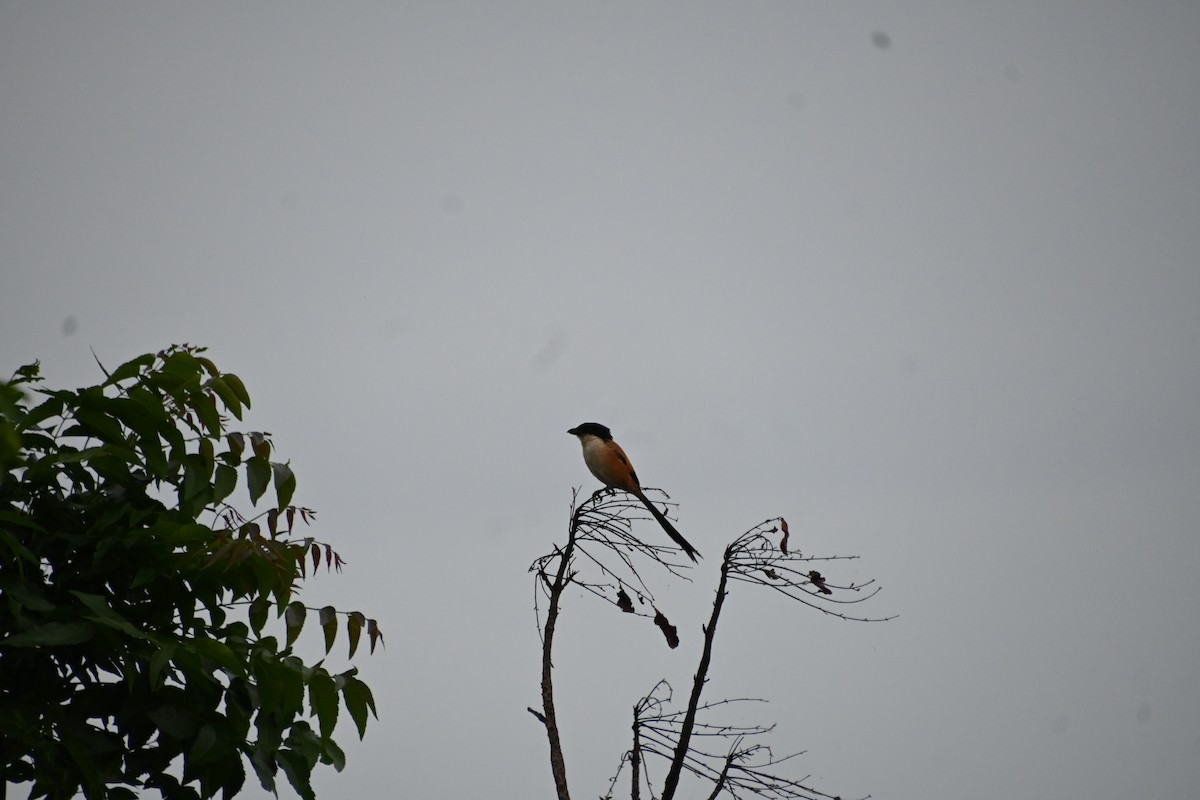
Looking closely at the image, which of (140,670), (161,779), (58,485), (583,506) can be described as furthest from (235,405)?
(583,506)

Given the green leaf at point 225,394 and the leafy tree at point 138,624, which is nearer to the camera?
the leafy tree at point 138,624

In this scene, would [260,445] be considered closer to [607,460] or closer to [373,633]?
[373,633]

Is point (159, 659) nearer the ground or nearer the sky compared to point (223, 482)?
nearer the ground

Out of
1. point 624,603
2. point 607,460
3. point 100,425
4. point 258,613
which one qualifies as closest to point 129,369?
point 100,425

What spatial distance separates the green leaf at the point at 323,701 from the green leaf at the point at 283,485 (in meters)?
0.57

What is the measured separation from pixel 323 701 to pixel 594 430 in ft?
18.7

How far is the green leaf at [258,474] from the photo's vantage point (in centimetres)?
303

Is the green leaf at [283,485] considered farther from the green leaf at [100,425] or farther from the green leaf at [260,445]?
the green leaf at [100,425]

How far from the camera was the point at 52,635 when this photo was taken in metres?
2.27

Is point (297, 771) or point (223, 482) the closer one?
point (297, 771)

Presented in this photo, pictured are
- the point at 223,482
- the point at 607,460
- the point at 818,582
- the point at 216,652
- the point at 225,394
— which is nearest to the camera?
the point at 216,652

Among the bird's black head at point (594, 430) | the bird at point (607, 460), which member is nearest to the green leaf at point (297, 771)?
the bird at point (607, 460)

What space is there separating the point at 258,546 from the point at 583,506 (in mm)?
1603

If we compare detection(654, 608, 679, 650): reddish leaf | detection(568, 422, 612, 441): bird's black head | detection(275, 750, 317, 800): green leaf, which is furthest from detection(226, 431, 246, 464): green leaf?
detection(568, 422, 612, 441): bird's black head
